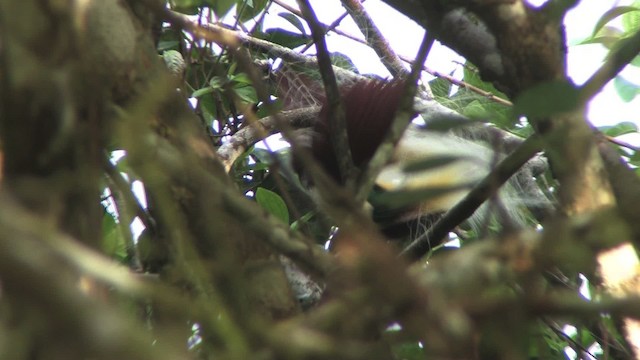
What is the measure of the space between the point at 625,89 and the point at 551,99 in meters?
1.16

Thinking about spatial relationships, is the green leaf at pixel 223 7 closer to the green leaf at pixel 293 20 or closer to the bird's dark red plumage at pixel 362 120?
the bird's dark red plumage at pixel 362 120

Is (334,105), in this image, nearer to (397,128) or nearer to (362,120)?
(397,128)

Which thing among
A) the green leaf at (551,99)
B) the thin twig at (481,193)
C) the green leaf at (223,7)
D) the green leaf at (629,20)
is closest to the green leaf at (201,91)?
the green leaf at (223,7)

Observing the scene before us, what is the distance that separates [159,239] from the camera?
2.32 ft

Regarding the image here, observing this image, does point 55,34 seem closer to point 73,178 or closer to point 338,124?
point 73,178

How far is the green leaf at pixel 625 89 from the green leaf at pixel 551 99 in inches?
43.9

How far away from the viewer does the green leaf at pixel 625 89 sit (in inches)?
58.7

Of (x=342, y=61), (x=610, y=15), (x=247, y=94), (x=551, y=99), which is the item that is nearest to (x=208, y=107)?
(x=247, y=94)

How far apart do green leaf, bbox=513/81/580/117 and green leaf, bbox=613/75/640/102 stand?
3.66ft

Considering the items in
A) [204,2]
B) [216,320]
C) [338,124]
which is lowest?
[204,2]

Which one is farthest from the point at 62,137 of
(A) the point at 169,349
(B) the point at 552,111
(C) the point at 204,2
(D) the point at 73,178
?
(C) the point at 204,2

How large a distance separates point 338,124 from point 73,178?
0.40 metres

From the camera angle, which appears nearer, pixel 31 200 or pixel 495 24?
pixel 31 200

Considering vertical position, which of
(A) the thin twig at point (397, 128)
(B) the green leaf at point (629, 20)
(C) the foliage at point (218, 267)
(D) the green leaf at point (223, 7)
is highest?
(C) the foliage at point (218, 267)
